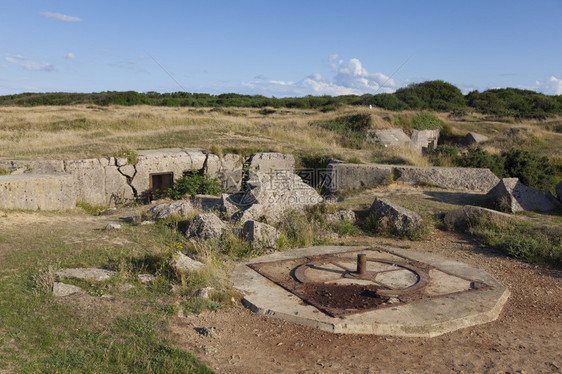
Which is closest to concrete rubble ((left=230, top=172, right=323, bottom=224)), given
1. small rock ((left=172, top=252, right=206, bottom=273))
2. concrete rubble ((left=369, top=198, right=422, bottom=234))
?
concrete rubble ((left=369, top=198, right=422, bottom=234))

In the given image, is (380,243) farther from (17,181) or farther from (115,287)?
(17,181)

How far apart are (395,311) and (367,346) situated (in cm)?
76

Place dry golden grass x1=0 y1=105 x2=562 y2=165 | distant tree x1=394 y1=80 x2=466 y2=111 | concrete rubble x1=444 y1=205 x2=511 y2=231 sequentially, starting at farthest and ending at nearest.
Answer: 1. distant tree x1=394 y1=80 x2=466 y2=111
2. dry golden grass x1=0 y1=105 x2=562 y2=165
3. concrete rubble x1=444 y1=205 x2=511 y2=231

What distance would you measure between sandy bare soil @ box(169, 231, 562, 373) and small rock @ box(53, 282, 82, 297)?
4.13ft

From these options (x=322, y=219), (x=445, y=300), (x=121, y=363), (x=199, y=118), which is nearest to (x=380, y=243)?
(x=322, y=219)

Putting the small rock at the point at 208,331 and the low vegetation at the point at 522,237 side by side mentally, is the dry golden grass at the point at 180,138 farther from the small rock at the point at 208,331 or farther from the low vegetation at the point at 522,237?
the small rock at the point at 208,331

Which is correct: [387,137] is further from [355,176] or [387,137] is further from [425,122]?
[355,176]

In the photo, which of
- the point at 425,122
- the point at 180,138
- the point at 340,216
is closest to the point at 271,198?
the point at 340,216

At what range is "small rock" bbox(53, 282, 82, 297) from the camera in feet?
16.9

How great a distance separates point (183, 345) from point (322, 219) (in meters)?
4.98

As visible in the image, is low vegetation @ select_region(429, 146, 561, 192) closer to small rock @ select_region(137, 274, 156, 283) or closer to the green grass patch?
the green grass patch

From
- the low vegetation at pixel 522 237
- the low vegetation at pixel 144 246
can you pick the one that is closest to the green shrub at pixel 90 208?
the low vegetation at pixel 144 246

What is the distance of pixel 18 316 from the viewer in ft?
15.1

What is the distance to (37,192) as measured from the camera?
957 centimetres
